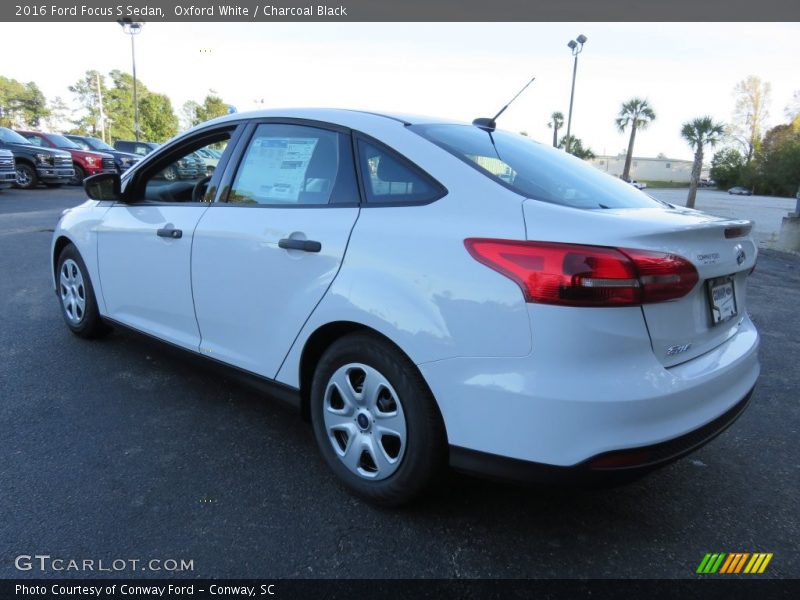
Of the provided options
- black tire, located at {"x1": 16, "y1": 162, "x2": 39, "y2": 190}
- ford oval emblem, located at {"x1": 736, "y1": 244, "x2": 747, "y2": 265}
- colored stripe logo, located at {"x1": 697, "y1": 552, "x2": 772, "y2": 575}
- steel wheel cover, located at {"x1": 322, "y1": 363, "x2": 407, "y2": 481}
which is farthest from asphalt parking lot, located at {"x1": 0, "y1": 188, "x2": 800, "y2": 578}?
black tire, located at {"x1": 16, "y1": 162, "x2": 39, "y2": 190}

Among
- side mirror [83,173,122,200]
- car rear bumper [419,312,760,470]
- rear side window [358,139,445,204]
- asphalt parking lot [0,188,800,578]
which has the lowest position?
asphalt parking lot [0,188,800,578]

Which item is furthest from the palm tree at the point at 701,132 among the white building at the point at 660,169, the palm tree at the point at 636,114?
the white building at the point at 660,169

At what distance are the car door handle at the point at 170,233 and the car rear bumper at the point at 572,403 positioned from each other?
1778mm

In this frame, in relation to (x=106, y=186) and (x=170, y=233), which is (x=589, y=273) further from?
(x=106, y=186)

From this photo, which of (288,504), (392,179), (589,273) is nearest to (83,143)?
(392,179)

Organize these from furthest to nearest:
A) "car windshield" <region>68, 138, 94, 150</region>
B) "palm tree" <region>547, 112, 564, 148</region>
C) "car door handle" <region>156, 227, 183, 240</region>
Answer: "palm tree" <region>547, 112, 564, 148</region> < "car windshield" <region>68, 138, 94, 150</region> < "car door handle" <region>156, 227, 183, 240</region>

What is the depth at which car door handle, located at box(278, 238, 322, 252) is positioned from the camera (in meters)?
2.37

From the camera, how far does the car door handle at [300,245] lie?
2369 mm

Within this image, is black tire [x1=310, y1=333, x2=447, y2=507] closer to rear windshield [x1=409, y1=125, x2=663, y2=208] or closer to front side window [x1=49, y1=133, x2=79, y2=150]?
rear windshield [x1=409, y1=125, x2=663, y2=208]

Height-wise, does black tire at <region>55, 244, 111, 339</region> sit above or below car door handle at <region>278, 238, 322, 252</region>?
below

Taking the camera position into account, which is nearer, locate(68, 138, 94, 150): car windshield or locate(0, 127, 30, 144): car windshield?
locate(0, 127, 30, 144): car windshield

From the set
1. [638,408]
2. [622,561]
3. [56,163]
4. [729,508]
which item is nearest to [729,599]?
[622,561]

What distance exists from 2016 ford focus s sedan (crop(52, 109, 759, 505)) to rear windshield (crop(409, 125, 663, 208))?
1 cm

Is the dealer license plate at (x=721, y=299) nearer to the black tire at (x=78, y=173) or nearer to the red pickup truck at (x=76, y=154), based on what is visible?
the red pickup truck at (x=76, y=154)
